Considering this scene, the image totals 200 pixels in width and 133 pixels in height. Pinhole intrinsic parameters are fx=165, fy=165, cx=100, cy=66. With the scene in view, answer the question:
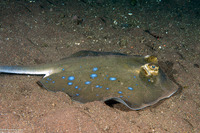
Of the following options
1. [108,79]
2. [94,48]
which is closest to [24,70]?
[108,79]

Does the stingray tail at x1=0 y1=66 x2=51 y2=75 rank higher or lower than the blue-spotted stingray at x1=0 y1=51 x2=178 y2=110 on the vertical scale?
lower

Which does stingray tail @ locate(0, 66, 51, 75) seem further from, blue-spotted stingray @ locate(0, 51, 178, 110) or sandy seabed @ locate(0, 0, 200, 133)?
sandy seabed @ locate(0, 0, 200, 133)

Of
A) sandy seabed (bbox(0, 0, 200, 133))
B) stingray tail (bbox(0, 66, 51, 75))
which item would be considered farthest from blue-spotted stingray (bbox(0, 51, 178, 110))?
sandy seabed (bbox(0, 0, 200, 133))

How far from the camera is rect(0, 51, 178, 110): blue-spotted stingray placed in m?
2.99

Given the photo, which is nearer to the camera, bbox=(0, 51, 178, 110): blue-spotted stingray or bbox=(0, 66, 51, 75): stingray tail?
bbox=(0, 51, 178, 110): blue-spotted stingray

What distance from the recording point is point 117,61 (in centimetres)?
349

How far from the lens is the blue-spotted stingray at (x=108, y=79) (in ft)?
9.80

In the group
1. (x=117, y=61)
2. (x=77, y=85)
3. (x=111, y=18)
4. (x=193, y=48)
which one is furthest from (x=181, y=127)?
(x=111, y=18)

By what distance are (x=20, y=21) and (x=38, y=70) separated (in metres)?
2.67

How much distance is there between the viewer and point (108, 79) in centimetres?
320

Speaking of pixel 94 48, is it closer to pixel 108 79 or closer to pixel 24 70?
pixel 108 79

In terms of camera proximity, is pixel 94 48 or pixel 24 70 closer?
pixel 24 70

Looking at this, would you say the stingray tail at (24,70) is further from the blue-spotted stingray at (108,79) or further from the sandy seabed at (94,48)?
the sandy seabed at (94,48)

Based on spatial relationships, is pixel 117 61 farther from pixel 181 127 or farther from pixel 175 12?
pixel 175 12
